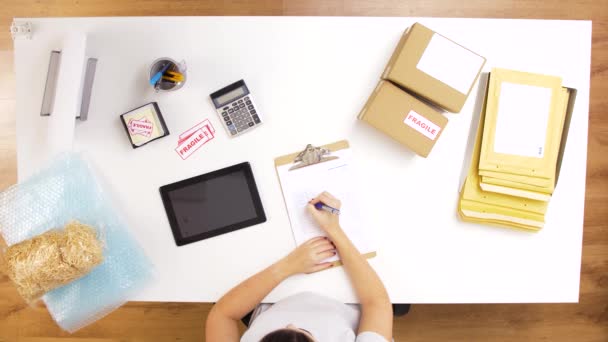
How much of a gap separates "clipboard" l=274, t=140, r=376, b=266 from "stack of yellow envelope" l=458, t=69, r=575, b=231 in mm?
331

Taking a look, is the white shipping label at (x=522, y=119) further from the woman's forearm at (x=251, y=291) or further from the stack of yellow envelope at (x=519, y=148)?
the woman's forearm at (x=251, y=291)

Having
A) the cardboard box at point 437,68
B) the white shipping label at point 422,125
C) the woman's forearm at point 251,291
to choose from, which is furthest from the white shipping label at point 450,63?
the woman's forearm at point 251,291

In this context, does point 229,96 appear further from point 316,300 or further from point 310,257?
point 316,300

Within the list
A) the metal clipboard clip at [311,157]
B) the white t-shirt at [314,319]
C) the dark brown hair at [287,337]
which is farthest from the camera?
the metal clipboard clip at [311,157]

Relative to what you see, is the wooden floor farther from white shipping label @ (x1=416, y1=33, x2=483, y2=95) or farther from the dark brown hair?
the dark brown hair

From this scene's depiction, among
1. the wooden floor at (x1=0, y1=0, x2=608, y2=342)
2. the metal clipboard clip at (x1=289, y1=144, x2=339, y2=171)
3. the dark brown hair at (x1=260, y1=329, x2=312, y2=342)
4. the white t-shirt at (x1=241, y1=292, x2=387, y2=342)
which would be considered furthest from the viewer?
the wooden floor at (x1=0, y1=0, x2=608, y2=342)

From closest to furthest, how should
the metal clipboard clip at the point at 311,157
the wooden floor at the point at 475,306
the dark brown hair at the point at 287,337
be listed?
1. the dark brown hair at the point at 287,337
2. the metal clipboard clip at the point at 311,157
3. the wooden floor at the point at 475,306

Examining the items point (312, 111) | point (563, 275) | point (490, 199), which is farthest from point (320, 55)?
point (563, 275)

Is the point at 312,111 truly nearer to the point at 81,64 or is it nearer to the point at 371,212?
the point at 371,212

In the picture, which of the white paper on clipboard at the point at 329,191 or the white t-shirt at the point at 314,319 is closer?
the white t-shirt at the point at 314,319

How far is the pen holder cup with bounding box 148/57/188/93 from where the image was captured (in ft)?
3.44

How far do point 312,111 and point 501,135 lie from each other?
0.47 m

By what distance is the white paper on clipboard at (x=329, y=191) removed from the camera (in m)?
1.07

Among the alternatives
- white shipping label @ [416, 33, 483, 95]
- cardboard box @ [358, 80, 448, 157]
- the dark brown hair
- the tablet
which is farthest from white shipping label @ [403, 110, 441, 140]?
the dark brown hair
